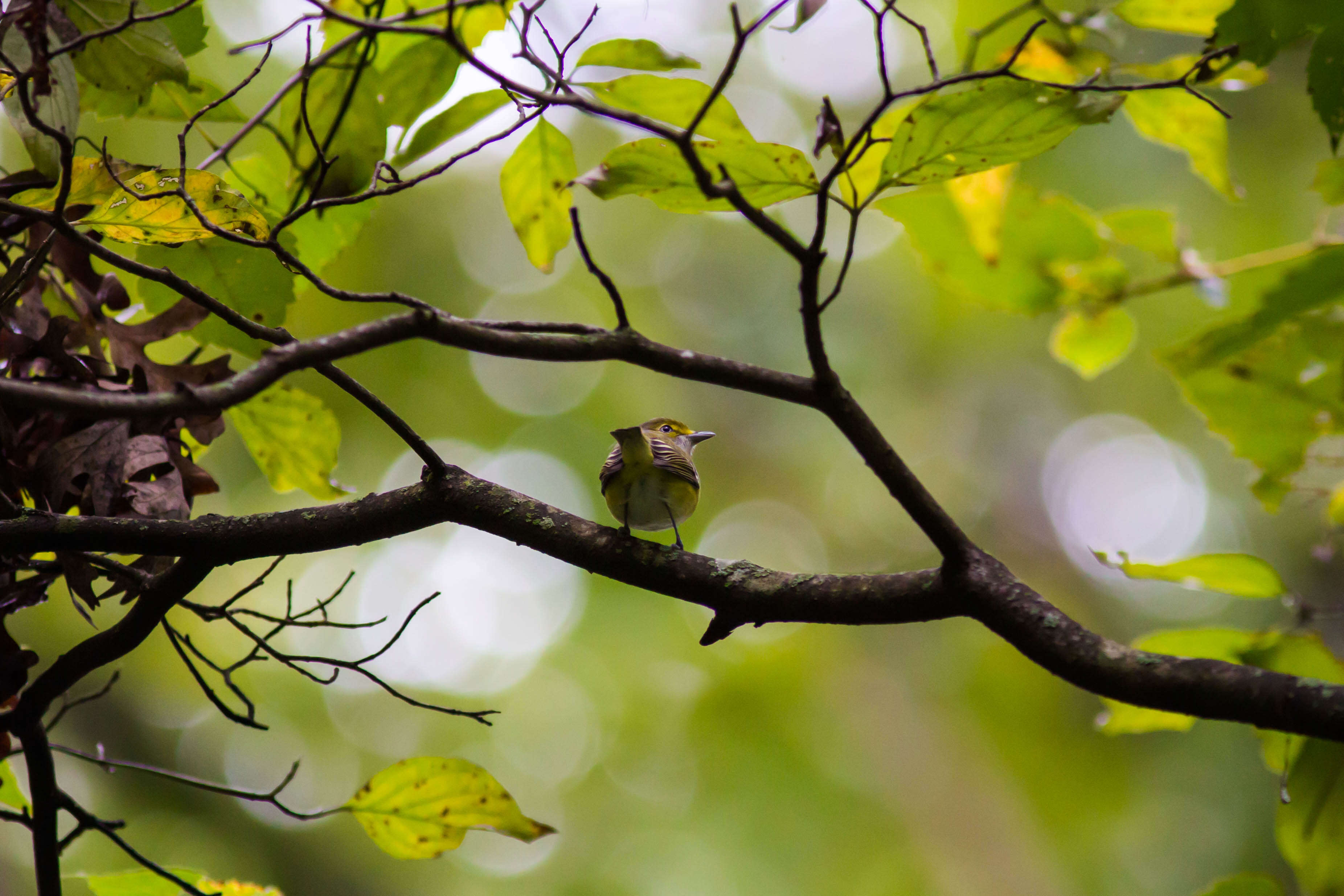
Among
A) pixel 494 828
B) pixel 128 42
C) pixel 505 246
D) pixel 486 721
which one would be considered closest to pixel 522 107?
pixel 128 42

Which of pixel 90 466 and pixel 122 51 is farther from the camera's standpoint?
pixel 90 466

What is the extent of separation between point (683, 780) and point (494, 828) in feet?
21.7

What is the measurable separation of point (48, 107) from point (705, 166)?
81cm

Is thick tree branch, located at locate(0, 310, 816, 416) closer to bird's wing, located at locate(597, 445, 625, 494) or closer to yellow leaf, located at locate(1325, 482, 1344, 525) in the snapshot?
bird's wing, located at locate(597, 445, 625, 494)

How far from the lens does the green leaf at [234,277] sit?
140 centimetres

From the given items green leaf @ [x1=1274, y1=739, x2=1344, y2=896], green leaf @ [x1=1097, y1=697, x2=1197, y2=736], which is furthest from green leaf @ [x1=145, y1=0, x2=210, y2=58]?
green leaf @ [x1=1274, y1=739, x2=1344, y2=896]

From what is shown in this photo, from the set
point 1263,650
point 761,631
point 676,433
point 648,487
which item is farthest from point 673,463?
point 761,631

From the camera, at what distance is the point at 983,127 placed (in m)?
1.05

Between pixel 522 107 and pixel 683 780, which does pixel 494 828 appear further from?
pixel 683 780

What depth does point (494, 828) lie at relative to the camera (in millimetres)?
1477

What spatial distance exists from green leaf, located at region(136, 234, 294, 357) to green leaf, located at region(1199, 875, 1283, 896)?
5.85 feet

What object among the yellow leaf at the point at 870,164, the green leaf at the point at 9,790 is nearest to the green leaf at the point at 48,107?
the yellow leaf at the point at 870,164

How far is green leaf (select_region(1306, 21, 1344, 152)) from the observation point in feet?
3.76

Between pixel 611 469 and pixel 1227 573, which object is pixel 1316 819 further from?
pixel 611 469
